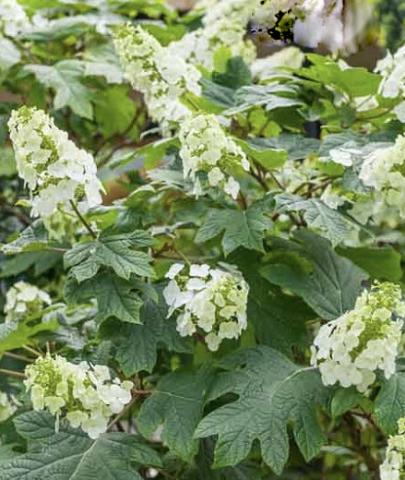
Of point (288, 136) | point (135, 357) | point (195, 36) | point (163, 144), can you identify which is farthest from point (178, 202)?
point (195, 36)

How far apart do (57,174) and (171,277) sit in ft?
0.74

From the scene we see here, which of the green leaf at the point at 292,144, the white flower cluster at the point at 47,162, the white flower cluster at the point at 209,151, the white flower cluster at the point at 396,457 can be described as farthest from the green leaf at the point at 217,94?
the white flower cluster at the point at 396,457

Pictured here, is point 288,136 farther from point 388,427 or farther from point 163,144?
point 388,427

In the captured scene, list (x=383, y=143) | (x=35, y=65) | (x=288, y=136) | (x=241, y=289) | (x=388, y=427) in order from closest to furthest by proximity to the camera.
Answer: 1. (x=388, y=427)
2. (x=241, y=289)
3. (x=383, y=143)
4. (x=288, y=136)
5. (x=35, y=65)

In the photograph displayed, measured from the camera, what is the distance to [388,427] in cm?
121

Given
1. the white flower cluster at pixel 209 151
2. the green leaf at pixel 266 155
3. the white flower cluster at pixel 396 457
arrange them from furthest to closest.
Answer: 1. the green leaf at pixel 266 155
2. the white flower cluster at pixel 209 151
3. the white flower cluster at pixel 396 457

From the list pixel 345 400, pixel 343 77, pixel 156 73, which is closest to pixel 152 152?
pixel 156 73

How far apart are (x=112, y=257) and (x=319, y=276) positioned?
345mm

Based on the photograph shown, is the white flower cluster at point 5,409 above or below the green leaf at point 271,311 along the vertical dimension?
below

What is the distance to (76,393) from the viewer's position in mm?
1210

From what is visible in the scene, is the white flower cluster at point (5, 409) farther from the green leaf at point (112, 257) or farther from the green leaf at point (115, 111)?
the green leaf at point (115, 111)

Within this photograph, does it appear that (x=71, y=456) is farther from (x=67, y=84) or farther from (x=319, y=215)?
(x=67, y=84)

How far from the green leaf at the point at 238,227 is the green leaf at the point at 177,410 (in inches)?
7.6

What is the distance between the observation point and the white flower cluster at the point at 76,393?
46.9 inches
